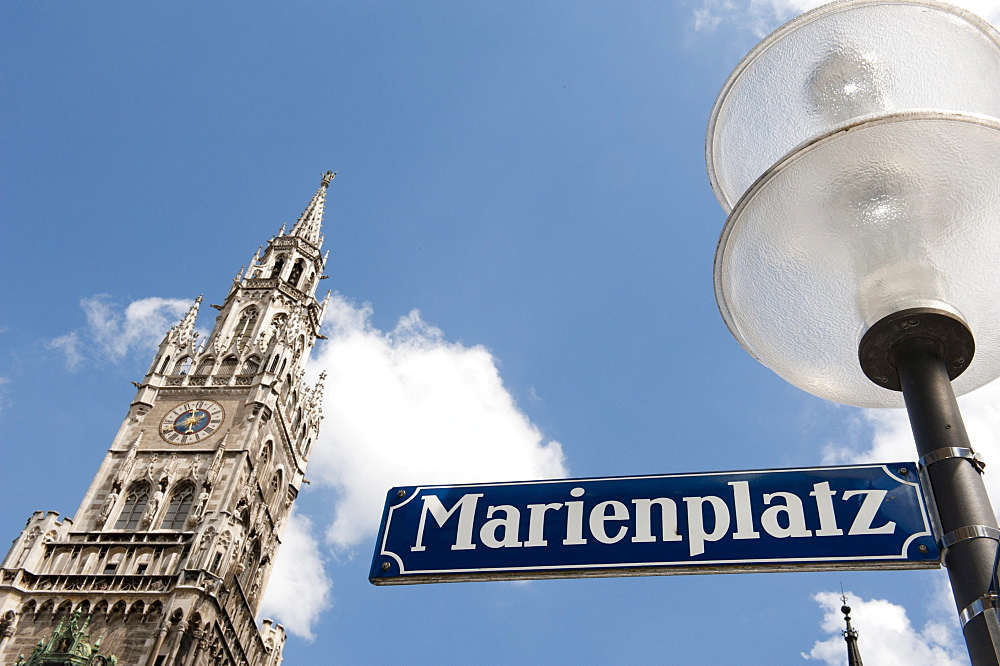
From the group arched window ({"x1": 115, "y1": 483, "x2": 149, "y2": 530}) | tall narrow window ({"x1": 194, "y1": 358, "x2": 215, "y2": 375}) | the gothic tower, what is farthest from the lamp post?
tall narrow window ({"x1": 194, "y1": 358, "x2": 215, "y2": 375})

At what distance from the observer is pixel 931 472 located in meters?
2.41

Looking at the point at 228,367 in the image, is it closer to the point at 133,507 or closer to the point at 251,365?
the point at 251,365

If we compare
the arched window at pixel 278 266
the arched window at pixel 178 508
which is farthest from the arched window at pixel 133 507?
the arched window at pixel 278 266

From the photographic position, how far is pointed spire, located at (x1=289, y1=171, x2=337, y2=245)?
45688mm

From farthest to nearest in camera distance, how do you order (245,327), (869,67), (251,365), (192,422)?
(245,327)
(251,365)
(192,422)
(869,67)

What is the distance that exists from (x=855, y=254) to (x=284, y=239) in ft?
144

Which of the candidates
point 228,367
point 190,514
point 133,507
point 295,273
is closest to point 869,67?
point 190,514

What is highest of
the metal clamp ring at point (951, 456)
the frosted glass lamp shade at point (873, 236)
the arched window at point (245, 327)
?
the arched window at point (245, 327)

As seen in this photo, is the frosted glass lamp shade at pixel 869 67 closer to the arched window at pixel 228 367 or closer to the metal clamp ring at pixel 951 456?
the metal clamp ring at pixel 951 456

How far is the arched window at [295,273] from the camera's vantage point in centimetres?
4272

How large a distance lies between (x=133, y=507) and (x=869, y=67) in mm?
31818

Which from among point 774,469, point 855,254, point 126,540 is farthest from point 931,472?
point 126,540

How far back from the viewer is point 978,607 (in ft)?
7.00

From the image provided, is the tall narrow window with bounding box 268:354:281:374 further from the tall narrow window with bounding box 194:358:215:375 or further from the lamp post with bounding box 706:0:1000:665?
the lamp post with bounding box 706:0:1000:665
